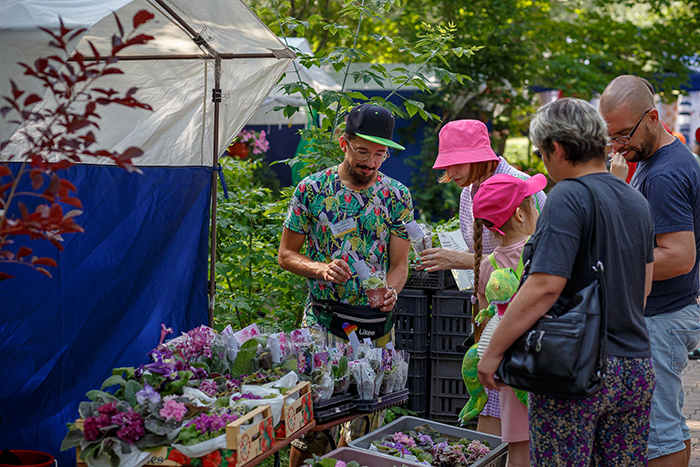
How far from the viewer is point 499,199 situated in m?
2.82

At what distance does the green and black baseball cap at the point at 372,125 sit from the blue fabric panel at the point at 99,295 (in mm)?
906

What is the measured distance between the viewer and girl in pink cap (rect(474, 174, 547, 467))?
282 cm

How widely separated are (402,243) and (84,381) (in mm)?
1591

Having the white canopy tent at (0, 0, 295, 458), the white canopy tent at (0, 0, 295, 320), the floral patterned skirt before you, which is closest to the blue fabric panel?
the white canopy tent at (0, 0, 295, 458)

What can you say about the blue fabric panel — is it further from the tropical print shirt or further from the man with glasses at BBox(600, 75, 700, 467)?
the man with glasses at BBox(600, 75, 700, 467)

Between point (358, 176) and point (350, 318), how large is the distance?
663 millimetres

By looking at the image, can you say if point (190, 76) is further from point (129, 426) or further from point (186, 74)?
point (129, 426)

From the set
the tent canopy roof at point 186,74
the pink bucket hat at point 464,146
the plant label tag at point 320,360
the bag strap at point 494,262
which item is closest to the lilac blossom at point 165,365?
the plant label tag at point 320,360

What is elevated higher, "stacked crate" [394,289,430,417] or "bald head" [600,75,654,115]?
"bald head" [600,75,654,115]

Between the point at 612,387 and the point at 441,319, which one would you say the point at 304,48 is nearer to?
the point at 441,319

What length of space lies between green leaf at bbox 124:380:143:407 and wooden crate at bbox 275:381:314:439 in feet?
1.64

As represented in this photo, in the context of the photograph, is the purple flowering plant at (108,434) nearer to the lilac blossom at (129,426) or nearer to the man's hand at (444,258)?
the lilac blossom at (129,426)

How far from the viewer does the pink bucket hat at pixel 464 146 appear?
11.1ft

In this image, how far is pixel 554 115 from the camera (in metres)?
2.15
